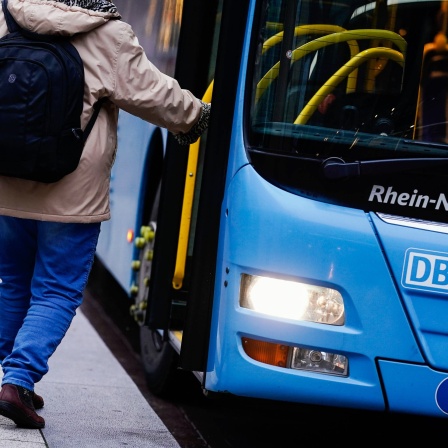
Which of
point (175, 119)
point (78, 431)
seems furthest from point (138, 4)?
point (78, 431)

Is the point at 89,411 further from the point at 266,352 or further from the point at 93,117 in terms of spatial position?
the point at 93,117

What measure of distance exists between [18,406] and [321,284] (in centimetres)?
119

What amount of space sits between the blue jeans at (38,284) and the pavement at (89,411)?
0.93 ft

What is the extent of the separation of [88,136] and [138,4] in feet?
8.17

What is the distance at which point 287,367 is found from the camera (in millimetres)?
4086

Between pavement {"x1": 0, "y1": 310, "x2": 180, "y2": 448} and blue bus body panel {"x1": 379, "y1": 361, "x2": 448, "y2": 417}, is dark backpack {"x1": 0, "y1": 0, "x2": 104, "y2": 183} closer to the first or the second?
pavement {"x1": 0, "y1": 310, "x2": 180, "y2": 448}

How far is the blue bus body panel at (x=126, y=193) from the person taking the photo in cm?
632

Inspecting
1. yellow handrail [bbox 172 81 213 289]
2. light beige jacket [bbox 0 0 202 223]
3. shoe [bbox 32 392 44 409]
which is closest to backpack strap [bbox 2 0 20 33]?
light beige jacket [bbox 0 0 202 223]

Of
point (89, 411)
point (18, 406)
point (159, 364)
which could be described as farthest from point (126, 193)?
point (18, 406)

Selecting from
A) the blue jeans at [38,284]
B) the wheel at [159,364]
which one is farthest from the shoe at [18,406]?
the wheel at [159,364]

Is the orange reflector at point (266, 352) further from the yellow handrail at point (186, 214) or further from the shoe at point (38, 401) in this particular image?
the shoe at point (38, 401)

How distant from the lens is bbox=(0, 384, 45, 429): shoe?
13.8ft

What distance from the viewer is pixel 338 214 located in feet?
13.3

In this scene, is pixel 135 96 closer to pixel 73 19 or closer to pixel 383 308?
pixel 73 19
